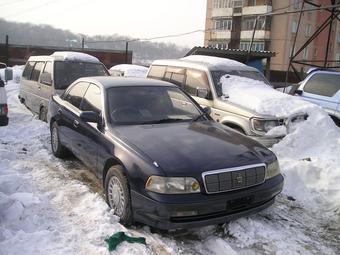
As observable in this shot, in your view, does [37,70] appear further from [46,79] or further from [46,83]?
[46,83]

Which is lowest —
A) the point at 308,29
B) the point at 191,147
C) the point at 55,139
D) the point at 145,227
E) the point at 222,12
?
the point at 145,227

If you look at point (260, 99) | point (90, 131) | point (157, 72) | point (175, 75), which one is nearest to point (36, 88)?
point (157, 72)

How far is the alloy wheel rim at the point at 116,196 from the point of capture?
4.61 metres

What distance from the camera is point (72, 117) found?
6480 millimetres

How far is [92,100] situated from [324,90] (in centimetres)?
589

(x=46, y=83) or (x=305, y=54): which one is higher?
(x=305, y=54)

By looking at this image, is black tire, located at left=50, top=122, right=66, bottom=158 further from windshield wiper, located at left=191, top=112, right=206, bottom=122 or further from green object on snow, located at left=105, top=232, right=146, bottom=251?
green object on snow, located at left=105, top=232, right=146, bottom=251

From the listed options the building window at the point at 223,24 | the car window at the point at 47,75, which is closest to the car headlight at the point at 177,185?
the car window at the point at 47,75

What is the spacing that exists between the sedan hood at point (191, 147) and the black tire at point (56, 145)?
233cm

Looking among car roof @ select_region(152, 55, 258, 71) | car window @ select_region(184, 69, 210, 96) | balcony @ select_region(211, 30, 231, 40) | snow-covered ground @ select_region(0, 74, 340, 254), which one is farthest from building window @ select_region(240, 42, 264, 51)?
snow-covered ground @ select_region(0, 74, 340, 254)

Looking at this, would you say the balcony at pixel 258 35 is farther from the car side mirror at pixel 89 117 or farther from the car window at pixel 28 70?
the car side mirror at pixel 89 117

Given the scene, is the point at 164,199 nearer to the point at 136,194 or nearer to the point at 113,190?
the point at 136,194

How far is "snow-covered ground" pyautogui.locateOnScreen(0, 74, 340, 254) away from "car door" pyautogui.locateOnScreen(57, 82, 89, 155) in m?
0.47

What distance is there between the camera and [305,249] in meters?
4.31
